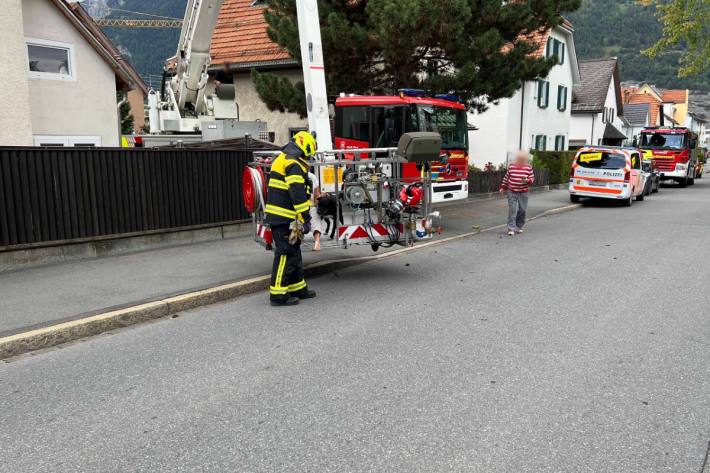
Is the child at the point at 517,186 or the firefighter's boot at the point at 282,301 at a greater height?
the child at the point at 517,186

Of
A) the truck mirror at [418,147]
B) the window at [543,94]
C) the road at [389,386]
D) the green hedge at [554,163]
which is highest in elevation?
the window at [543,94]

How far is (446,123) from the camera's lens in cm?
1234

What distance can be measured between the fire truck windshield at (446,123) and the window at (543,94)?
63.1 ft

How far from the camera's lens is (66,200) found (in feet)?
28.3

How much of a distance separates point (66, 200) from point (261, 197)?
3.18 m

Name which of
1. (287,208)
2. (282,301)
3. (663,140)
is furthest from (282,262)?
(663,140)

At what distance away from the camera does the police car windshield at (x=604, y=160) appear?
18.6 m

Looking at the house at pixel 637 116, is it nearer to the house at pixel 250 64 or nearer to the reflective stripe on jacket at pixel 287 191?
the house at pixel 250 64

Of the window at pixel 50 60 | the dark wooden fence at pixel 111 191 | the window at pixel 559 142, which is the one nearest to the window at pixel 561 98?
the window at pixel 559 142

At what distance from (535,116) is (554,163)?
6127mm

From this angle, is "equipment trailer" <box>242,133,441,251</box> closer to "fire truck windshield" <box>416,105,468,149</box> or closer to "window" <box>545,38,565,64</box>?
"fire truck windshield" <box>416,105,468,149</box>

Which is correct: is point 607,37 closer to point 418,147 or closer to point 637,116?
point 637,116

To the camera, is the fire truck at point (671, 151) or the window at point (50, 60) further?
the fire truck at point (671, 151)

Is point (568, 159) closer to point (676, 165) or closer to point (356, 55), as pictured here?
point (676, 165)
